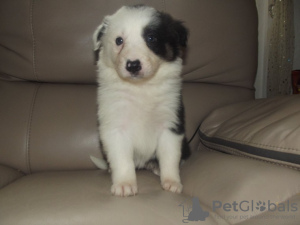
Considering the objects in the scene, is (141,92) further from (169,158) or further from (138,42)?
(169,158)

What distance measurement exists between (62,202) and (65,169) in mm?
919

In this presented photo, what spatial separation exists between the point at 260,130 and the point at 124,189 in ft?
2.65

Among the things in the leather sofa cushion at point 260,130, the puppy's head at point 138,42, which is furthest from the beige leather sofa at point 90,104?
the puppy's head at point 138,42

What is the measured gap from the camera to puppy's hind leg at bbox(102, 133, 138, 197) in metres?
1.63

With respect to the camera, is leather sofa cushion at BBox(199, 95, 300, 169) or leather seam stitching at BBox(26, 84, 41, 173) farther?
leather seam stitching at BBox(26, 84, 41, 173)

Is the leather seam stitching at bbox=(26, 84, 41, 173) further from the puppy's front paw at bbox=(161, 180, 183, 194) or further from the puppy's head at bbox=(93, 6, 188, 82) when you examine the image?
the puppy's front paw at bbox=(161, 180, 183, 194)

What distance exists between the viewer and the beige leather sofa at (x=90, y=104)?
1651mm

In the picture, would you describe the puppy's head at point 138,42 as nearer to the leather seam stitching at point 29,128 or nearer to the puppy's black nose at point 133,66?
the puppy's black nose at point 133,66

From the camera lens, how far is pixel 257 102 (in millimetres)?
2127

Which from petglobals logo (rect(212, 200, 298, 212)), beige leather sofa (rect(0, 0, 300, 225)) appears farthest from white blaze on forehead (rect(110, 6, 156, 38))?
petglobals logo (rect(212, 200, 298, 212))

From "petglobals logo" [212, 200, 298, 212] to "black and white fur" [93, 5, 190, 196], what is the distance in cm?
39

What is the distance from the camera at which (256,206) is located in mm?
1333

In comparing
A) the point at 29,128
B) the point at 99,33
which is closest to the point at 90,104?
the point at 29,128

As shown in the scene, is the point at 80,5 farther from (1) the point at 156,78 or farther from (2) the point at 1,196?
(2) the point at 1,196
